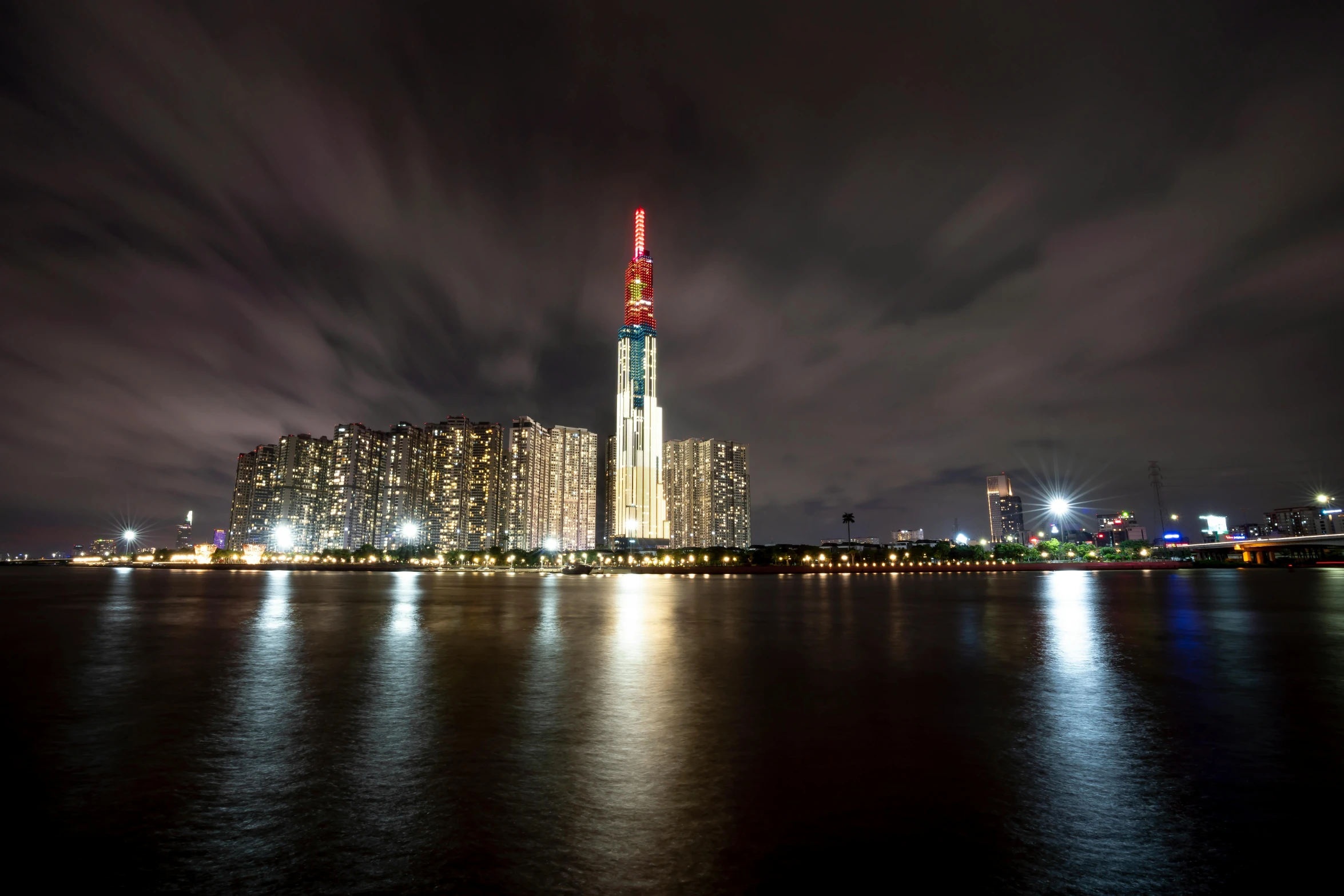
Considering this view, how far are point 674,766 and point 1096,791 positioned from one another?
7.54 m

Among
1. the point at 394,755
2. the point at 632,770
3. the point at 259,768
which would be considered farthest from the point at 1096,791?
the point at 259,768

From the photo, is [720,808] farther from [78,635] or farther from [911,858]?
[78,635]

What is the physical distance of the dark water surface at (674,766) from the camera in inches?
315

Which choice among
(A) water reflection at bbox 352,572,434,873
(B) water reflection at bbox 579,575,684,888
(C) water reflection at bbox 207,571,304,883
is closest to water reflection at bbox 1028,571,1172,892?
(B) water reflection at bbox 579,575,684,888

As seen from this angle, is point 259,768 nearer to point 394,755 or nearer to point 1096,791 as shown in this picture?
point 394,755

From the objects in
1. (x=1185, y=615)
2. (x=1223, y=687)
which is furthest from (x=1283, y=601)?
(x=1223, y=687)

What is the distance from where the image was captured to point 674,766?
12.3 metres

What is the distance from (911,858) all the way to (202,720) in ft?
57.0

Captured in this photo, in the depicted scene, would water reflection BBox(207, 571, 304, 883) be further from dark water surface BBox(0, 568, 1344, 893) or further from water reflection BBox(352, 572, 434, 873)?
water reflection BBox(352, 572, 434, 873)

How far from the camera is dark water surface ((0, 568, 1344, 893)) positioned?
26.2 feet

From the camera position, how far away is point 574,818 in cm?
949

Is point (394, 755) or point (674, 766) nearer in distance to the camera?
point (674, 766)

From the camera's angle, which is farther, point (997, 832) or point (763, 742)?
point (763, 742)

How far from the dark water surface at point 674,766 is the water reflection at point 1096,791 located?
0.06 metres
